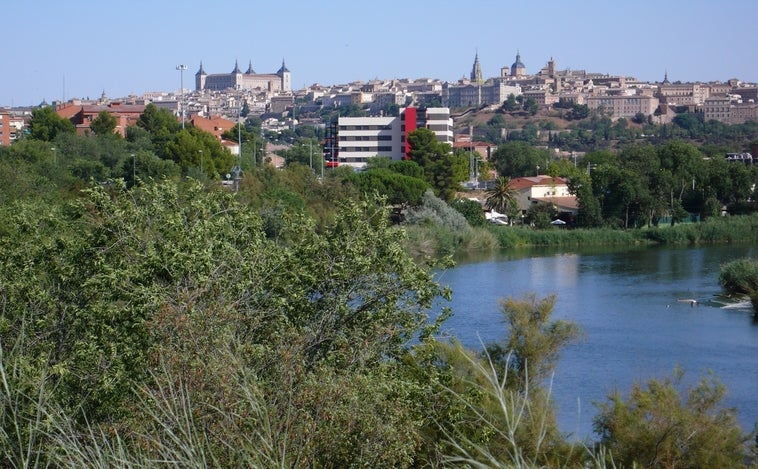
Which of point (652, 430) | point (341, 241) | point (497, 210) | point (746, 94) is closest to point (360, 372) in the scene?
point (341, 241)

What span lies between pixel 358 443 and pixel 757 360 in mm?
5929

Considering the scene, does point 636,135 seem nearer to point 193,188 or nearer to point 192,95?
point 193,188

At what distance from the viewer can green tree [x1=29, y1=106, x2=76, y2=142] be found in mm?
24344

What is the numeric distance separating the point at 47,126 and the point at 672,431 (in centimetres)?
2157

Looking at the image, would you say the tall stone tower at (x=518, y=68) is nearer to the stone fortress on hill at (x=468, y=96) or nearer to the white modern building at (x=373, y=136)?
the stone fortress on hill at (x=468, y=96)

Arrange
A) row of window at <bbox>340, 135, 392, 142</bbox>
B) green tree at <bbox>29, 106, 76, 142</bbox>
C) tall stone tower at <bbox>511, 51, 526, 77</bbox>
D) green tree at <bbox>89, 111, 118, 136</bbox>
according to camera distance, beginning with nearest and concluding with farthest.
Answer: green tree at <bbox>29, 106, 76, 142</bbox>
green tree at <bbox>89, 111, 118, 136</bbox>
row of window at <bbox>340, 135, 392, 142</bbox>
tall stone tower at <bbox>511, 51, 526, 77</bbox>

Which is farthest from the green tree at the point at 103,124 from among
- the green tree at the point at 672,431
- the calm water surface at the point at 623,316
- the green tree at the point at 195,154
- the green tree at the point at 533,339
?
the green tree at the point at 672,431

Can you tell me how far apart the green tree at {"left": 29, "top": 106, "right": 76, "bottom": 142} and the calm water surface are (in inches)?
467

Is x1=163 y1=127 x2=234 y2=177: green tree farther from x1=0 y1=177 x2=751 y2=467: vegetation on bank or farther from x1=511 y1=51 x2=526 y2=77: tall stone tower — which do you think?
x1=511 y1=51 x2=526 y2=77: tall stone tower

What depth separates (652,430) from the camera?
16.8ft

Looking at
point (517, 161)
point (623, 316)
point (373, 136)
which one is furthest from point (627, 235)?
point (373, 136)

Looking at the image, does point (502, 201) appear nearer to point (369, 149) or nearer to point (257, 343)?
point (369, 149)

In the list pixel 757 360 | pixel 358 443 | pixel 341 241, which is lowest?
pixel 757 360

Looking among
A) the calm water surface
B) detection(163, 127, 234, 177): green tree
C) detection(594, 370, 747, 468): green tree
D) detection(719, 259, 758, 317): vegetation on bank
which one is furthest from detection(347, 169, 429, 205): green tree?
detection(594, 370, 747, 468): green tree
